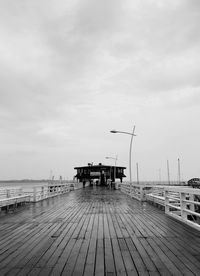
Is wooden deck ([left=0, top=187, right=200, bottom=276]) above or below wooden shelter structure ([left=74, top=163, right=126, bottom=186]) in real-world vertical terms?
below

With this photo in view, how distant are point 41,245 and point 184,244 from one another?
9.86ft

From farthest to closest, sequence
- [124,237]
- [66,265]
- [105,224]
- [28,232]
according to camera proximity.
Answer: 1. [105,224]
2. [28,232]
3. [124,237]
4. [66,265]

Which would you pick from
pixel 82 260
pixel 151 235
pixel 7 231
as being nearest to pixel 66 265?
pixel 82 260

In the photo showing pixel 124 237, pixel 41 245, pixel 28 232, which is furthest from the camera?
pixel 28 232

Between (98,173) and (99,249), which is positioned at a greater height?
(98,173)

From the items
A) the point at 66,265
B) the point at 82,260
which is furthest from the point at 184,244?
the point at 66,265

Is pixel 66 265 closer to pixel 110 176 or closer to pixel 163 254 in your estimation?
pixel 163 254

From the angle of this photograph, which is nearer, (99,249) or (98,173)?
(99,249)

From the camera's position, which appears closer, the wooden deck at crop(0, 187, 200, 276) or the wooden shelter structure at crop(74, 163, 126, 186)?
the wooden deck at crop(0, 187, 200, 276)

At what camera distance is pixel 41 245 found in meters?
5.31

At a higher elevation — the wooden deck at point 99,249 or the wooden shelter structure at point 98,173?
the wooden shelter structure at point 98,173

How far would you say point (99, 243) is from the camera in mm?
5461

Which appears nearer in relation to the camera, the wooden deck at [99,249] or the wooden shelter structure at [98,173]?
the wooden deck at [99,249]

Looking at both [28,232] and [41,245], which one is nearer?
[41,245]
